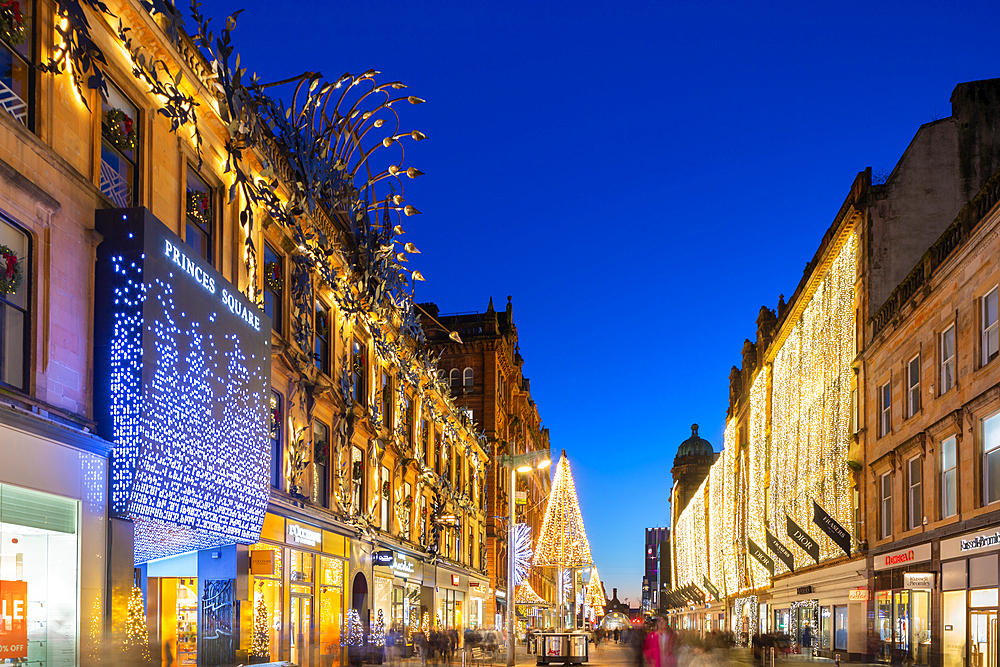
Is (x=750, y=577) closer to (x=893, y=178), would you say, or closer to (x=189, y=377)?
(x=893, y=178)

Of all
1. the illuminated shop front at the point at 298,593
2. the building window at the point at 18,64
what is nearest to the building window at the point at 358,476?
the illuminated shop front at the point at 298,593

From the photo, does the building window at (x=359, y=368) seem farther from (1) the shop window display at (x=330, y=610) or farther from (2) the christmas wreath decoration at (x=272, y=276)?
(2) the christmas wreath decoration at (x=272, y=276)

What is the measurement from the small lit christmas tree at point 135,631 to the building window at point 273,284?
947cm

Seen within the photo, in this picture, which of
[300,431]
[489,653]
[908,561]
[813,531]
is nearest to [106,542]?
[300,431]

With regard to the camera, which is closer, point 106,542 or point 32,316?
point 32,316

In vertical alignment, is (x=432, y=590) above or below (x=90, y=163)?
below

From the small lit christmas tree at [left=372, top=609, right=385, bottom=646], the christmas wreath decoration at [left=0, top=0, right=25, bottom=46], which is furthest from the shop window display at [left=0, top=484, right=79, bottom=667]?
the small lit christmas tree at [left=372, top=609, right=385, bottom=646]

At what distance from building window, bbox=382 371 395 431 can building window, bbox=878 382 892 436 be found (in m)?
17.2

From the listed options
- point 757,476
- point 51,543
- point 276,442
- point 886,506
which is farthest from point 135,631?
point 757,476

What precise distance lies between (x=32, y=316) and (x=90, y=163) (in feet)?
9.72

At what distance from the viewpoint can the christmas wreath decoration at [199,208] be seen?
19359mm

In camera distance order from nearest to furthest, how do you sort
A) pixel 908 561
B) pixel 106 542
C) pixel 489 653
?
pixel 106 542, pixel 908 561, pixel 489 653

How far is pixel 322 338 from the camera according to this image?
93.9ft

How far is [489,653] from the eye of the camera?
1673 inches
